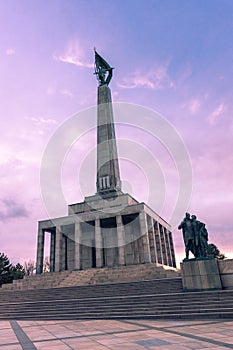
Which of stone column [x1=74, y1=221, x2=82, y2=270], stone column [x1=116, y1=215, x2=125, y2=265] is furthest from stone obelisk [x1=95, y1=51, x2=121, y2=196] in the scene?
stone column [x1=74, y1=221, x2=82, y2=270]

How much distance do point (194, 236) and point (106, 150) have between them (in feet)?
91.6

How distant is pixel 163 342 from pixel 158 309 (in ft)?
19.7

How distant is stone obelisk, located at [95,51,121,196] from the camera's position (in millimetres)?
41438

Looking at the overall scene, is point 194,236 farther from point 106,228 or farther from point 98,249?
point 106,228

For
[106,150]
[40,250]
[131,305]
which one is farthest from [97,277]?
[106,150]

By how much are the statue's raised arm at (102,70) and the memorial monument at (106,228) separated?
393 inches

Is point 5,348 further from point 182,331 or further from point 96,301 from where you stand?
point 96,301

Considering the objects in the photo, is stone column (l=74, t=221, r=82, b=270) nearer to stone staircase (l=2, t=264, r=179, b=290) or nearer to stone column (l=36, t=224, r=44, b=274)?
stone staircase (l=2, t=264, r=179, b=290)

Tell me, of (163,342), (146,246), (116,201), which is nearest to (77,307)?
(163,342)

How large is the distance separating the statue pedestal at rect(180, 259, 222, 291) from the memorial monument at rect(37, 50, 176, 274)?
16.8 m

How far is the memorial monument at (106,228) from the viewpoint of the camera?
35.2 m

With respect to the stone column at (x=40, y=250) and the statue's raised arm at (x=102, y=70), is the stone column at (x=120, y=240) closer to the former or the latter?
the stone column at (x=40, y=250)

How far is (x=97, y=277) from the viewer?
26.2 meters

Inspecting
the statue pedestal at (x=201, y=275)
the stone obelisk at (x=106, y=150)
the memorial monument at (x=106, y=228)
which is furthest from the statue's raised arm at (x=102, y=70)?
the statue pedestal at (x=201, y=275)
